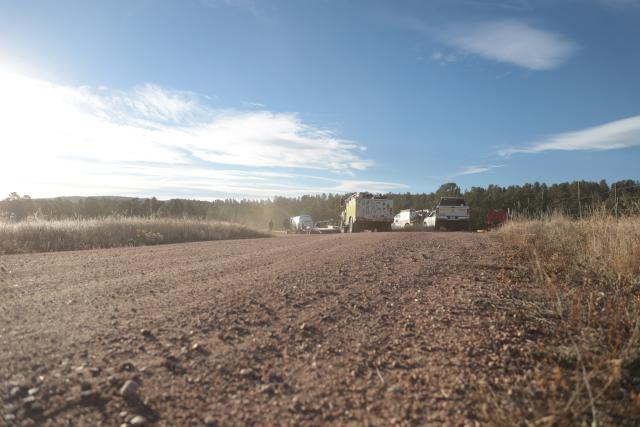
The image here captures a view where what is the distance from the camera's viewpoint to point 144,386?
7.23 feet

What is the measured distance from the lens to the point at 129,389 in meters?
2.15

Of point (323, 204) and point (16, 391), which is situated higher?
point (323, 204)

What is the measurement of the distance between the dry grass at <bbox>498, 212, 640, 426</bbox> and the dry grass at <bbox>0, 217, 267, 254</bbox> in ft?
34.4

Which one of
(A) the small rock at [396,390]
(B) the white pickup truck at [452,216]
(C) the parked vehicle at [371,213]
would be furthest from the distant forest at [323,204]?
(A) the small rock at [396,390]

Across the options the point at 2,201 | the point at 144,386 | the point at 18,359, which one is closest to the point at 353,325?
the point at 144,386

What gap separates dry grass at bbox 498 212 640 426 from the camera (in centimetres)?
205

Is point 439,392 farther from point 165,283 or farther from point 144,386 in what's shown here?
point 165,283

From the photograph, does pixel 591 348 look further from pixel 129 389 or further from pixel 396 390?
pixel 129 389

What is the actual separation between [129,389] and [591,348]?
9.16ft

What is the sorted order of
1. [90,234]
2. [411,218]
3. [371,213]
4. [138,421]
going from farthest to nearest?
[411,218], [371,213], [90,234], [138,421]

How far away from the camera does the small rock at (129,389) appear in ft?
6.98

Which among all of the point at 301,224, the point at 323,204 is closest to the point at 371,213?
the point at 301,224

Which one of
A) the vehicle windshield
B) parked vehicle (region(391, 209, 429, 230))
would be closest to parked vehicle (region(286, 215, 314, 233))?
parked vehicle (region(391, 209, 429, 230))

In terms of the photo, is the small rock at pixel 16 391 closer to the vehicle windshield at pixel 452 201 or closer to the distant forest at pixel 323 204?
the distant forest at pixel 323 204
